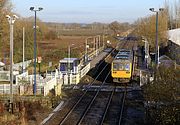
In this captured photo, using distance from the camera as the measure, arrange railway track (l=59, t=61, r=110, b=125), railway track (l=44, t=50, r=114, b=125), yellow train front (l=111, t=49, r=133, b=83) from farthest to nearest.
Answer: yellow train front (l=111, t=49, r=133, b=83)
railway track (l=59, t=61, r=110, b=125)
railway track (l=44, t=50, r=114, b=125)

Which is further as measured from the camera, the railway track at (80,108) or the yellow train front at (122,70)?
the yellow train front at (122,70)

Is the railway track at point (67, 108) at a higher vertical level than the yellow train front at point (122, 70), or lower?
lower

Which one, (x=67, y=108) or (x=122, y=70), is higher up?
(x=122, y=70)

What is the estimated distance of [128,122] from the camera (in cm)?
2278

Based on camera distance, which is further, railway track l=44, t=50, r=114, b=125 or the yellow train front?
the yellow train front

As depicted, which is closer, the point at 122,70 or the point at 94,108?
the point at 94,108

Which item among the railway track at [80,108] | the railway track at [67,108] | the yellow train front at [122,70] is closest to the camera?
the railway track at [67,108]

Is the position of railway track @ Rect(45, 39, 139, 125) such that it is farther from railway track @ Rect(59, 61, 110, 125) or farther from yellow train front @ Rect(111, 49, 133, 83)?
yellow train front @ Rect(111, 49, 133, 83)

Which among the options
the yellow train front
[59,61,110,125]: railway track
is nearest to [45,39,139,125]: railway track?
[59,61,110,125]: railway track

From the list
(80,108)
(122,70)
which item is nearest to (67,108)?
(80,108)

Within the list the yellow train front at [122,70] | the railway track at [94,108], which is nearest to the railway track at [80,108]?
the railway track at [94,108]

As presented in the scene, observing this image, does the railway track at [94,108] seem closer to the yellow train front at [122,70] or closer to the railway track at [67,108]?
the railway track at [67,108]

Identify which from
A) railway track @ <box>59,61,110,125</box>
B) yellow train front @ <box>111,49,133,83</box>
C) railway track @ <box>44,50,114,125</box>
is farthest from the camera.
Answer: yellow train front @ <box>111,49,133,83</box>

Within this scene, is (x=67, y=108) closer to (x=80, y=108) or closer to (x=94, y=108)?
(x=80, y=108)
